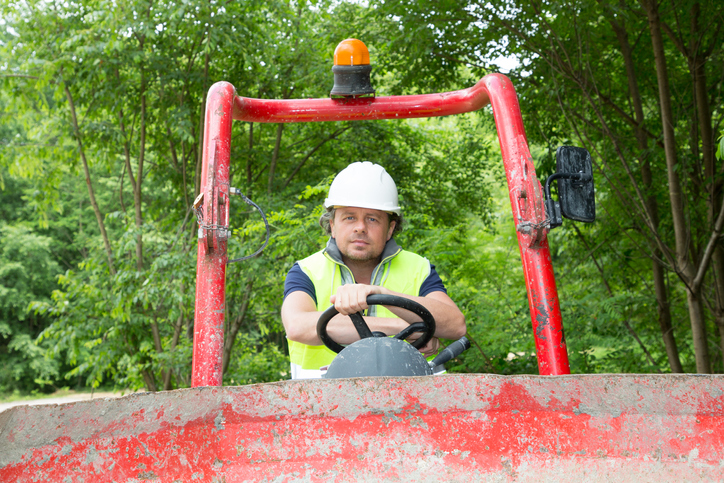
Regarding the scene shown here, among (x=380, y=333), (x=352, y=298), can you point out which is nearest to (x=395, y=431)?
(x=352, y=298)

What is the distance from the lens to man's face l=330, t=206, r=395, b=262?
8.41ft

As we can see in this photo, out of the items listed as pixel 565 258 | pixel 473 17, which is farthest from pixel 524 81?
pixel 565 258

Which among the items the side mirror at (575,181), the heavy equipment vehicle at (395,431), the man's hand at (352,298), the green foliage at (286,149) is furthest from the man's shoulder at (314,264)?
the green foliage at (286,149)

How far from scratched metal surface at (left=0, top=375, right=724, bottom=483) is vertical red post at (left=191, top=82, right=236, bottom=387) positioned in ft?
2.43

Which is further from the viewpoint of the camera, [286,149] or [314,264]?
[286,149]

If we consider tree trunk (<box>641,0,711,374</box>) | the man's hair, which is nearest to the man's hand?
the man's hair

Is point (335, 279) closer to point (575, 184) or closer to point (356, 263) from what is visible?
point (356, 263)

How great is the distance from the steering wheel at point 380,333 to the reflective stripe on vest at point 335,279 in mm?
318

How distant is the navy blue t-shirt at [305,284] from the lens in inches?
98.1

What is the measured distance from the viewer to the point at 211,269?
2119 mm

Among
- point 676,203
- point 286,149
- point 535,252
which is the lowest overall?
point 535,252

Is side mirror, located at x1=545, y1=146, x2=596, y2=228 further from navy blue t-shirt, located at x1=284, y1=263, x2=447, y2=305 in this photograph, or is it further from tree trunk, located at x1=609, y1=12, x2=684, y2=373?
tree trunk, located at x1=609, y1=12, x2=684, y2=373

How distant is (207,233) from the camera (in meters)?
2.09

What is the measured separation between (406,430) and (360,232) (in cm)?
137
